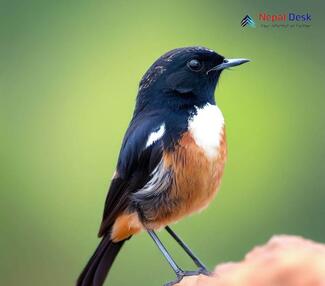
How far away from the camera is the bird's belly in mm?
1896

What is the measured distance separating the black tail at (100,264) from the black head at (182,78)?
42cm

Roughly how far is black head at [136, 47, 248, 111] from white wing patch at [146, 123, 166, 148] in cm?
7

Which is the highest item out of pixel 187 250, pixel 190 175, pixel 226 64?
pixel 226 64

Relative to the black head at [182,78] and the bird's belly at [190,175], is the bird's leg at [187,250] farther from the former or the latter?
the black head at [182,78]

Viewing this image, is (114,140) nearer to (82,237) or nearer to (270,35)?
(82,237)

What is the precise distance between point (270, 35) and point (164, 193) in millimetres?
906

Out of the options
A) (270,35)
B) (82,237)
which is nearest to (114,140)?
(82,237)

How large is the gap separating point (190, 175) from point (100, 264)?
0.38m

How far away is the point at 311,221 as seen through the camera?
2506mm

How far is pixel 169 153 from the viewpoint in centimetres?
191

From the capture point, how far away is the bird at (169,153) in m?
1.91
